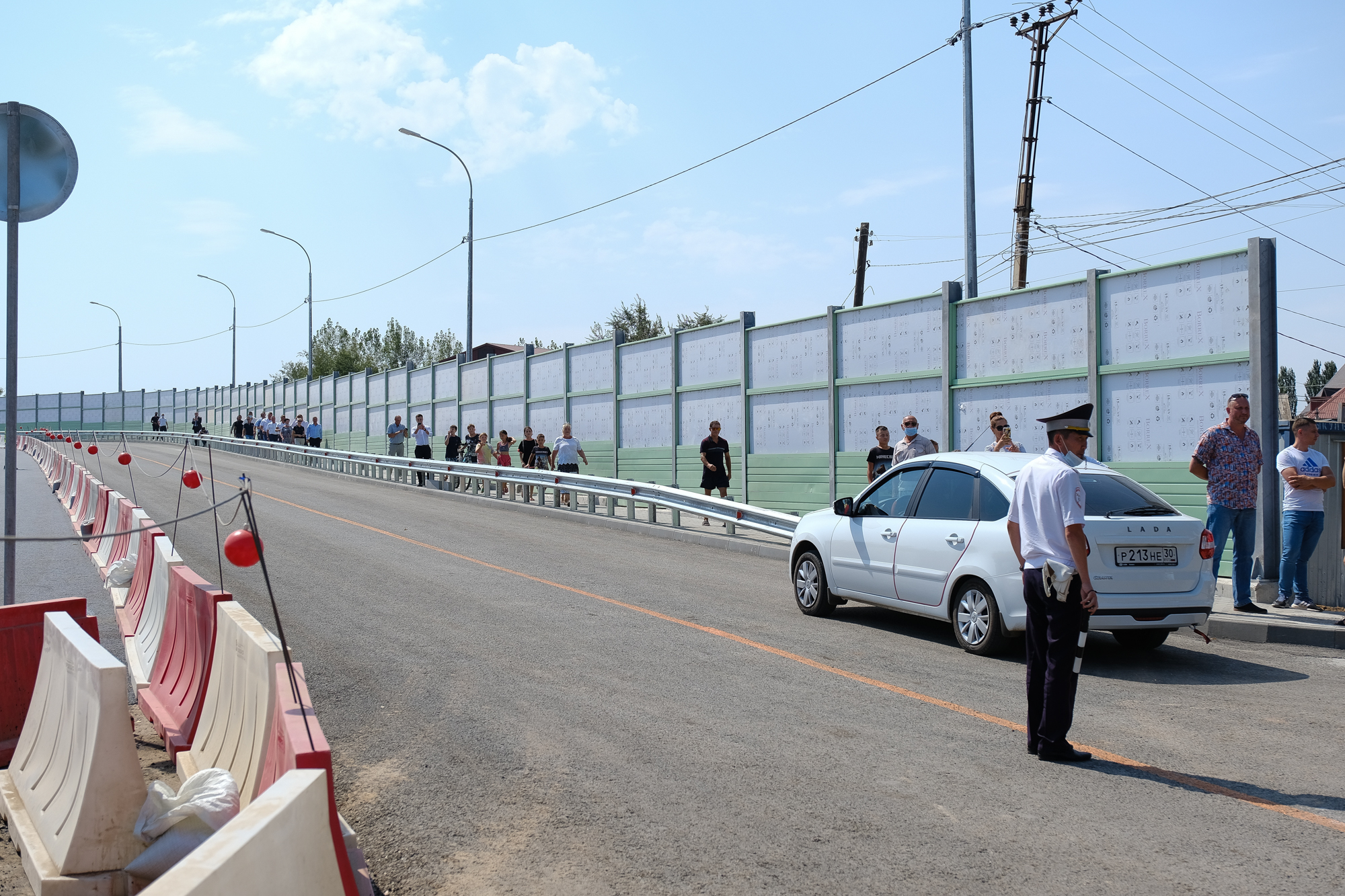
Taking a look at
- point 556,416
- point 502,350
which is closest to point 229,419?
point 502,350

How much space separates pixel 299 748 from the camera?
11.9 feet

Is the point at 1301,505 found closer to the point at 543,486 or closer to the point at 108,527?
the point at 108,527

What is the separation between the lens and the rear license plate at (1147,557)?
8.02 metres

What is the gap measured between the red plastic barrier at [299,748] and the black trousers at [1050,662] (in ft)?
11.1

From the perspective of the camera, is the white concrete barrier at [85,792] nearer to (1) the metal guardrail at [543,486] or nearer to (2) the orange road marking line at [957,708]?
(2) the orange road marking line at [957,708]

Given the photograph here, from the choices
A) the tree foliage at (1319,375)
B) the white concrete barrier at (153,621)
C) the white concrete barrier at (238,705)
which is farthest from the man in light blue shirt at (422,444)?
the tree foliage at (1319,375)

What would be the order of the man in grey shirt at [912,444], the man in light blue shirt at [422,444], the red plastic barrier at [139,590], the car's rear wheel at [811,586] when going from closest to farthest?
the red plastic barrier at [139,590]
the car's rear wheel at [811,586]
the man in grey shirt at [912,444]
the man in light blue shirt at [422,444]

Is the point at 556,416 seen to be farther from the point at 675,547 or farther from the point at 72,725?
the point at 72,725

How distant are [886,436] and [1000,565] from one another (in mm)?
7673

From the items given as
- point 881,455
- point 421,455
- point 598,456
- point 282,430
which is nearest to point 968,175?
point 881,455

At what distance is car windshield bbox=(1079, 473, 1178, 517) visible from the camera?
823 cm

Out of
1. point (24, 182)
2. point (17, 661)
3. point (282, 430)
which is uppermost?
point (24, 182)

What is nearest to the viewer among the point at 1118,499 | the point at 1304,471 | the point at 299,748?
the point at 299,748

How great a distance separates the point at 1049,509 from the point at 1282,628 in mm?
4767
